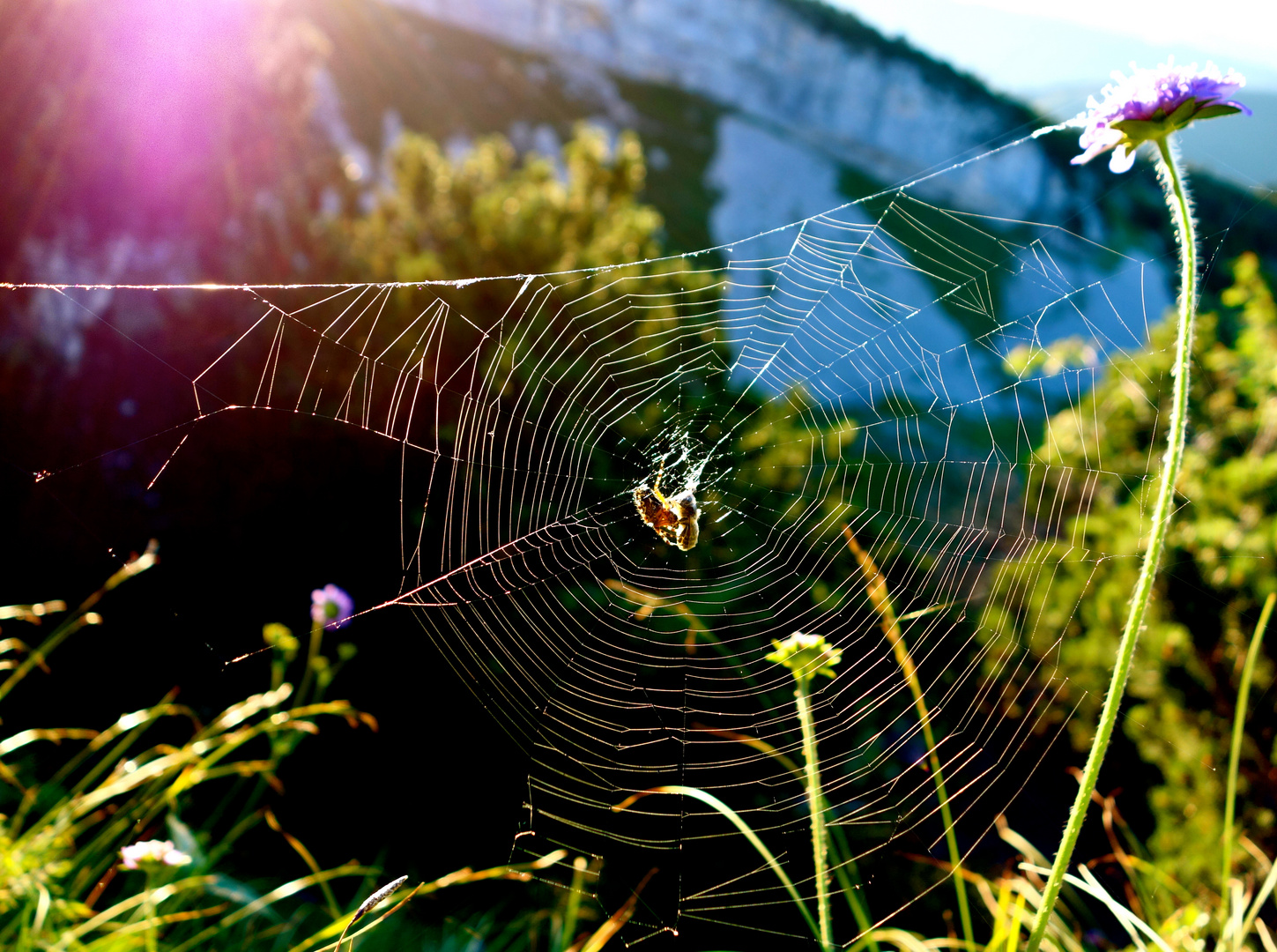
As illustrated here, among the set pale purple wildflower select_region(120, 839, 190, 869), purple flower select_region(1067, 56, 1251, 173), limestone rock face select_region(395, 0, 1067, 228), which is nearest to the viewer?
purple flower select_region(1067, 56, 1251, 173)

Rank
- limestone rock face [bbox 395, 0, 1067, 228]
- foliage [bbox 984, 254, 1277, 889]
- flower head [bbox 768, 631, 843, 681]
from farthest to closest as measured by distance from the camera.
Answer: limestone rock face [bbox 395, 0, 1067, 228] < foliage [bbox 984, 254, 1277, 889] < flower head [bbox 768, 631, 843, 681]

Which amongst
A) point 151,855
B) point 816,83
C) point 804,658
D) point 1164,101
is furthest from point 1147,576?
point 816,83

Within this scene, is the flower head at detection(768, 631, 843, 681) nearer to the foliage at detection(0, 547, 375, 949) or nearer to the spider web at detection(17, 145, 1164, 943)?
the foliage at detection(0, 547, 375, 949)

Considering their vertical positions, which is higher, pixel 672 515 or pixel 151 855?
pixel 672 515

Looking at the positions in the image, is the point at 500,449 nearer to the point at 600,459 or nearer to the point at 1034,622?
the point at 600,459

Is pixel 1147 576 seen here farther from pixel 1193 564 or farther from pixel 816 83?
pixel 816 83

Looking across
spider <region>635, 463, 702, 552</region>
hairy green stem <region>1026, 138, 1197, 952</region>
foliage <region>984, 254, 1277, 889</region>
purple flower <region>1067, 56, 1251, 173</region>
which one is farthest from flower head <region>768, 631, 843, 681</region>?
foliage <region>984, 254, 1277, 889</region>
